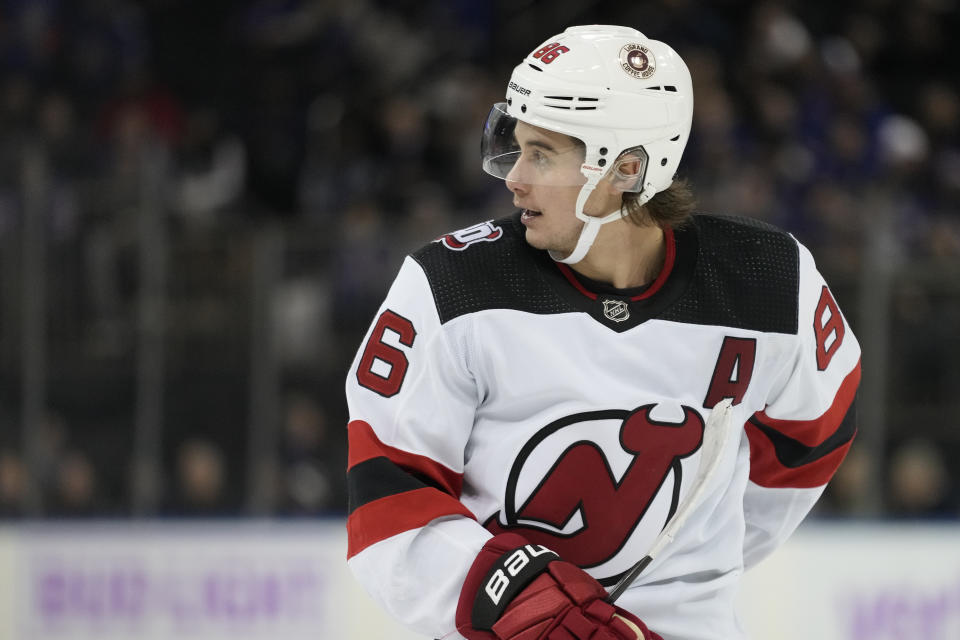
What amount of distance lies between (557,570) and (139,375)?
351 centimetres

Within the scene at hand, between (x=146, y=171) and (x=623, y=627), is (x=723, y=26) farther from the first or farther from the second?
(x=623, y=627)

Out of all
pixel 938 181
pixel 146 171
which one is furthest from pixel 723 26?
pixel 146 171

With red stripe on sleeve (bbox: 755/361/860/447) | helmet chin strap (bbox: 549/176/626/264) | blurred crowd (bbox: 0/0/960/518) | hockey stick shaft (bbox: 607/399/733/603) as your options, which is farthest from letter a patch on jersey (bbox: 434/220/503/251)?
blurred crowd (bbox: 0/0/960/518)

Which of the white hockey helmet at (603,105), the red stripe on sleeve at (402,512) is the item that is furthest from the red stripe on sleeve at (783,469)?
the red stripe on sleeve at (402,512)

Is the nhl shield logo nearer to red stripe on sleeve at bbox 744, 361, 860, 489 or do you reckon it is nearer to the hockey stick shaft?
the hockey stick shaft

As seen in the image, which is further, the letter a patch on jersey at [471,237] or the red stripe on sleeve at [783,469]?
the red stripe on sleeve at [783,469]

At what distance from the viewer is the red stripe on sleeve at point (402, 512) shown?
197cm

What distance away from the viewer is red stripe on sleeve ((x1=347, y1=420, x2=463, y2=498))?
2.00 m

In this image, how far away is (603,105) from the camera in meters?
2.06

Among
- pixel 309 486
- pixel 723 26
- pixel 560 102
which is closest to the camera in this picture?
pixel 560 102

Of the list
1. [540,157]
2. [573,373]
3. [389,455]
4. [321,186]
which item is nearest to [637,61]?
[540,157]

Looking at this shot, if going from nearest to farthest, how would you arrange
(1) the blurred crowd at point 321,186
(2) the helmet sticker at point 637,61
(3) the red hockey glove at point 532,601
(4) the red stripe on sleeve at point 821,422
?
1. (3) the red hockey glove at point 532,601
2. (2) the helmet sticker at point 637,61
3. (4) the red stripe on sleeve at point 821,422
4. (1) the blurred crowd at point 321,186

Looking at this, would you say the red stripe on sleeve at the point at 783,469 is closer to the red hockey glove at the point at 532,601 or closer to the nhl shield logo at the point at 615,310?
the nhl shield logo at the point at 615,310

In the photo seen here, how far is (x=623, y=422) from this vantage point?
2059 mm
